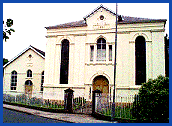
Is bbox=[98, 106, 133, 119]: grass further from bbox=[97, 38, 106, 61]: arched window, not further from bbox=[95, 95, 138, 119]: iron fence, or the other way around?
bbox=[97, 38, 106, 61]: arched window

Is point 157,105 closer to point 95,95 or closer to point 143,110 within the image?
point 143,110

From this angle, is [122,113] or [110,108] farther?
[110,108]

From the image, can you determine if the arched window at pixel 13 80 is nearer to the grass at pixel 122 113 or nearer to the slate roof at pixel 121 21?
the slate roof at pixel 121 21

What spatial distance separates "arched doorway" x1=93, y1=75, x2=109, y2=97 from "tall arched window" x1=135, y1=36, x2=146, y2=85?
3.08 meters

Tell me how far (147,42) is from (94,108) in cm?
942

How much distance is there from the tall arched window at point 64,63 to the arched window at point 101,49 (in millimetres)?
3380

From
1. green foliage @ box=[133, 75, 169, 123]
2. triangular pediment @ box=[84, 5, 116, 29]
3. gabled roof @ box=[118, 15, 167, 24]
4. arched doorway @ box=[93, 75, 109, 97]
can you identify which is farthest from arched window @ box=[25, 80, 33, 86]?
green foliage @ box=[133, 75, 169, 123]

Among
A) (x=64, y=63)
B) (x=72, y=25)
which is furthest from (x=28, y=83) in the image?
(x=72, y=25)

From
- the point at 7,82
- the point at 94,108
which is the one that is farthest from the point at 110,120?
the point at 7,82

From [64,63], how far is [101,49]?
4.20 m

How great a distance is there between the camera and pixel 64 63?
24.6m

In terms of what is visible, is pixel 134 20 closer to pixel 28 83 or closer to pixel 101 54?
pixel 101 54

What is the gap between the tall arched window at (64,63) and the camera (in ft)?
80.2

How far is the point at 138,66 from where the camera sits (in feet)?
73.6
